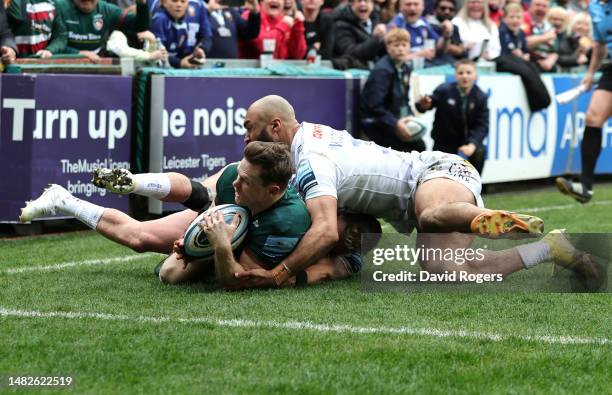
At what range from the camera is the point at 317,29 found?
47.1ft

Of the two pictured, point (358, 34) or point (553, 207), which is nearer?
point (553, 207)

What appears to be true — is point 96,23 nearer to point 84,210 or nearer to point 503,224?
point 84,210

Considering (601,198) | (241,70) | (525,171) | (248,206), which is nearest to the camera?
(248,206)

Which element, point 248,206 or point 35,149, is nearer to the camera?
point 248,206

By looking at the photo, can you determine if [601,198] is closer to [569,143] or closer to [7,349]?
[569,143]

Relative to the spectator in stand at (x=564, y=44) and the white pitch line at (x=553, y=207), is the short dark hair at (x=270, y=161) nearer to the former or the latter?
the white pitch line at (x=553, y=207)

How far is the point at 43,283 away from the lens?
7.27 metres

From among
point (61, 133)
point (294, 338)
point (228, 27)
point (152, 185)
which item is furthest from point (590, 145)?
point (294, 338)

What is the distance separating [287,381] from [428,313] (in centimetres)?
168

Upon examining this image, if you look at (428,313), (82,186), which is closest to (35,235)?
(82,186)

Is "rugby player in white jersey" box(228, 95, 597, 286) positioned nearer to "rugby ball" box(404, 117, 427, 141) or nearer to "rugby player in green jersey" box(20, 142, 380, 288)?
"rugby player in green jersey" box(20, 142, 380, 288)

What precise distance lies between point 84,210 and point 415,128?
19.2 ft

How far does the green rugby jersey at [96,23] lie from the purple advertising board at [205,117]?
0.73 metres

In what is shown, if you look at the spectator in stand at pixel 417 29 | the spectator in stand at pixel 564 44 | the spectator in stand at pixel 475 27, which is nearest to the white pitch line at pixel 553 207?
the spectator in stand at pixel 417 29
